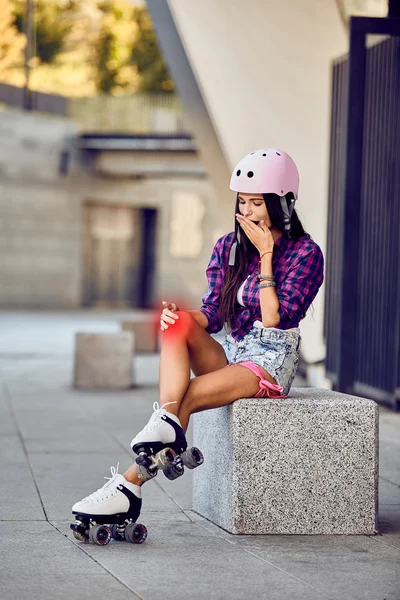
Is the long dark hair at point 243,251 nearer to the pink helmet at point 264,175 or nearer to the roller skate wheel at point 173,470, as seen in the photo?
the pink helmet at point 264,175

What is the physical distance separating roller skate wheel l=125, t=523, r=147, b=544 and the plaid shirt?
3.72ft

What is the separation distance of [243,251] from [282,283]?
0.33 metres

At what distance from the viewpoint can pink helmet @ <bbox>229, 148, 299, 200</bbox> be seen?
5.32 metres

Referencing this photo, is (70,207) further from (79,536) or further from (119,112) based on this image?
(79,536)

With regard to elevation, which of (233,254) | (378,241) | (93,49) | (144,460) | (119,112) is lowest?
(144,460)

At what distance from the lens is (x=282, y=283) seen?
532cm

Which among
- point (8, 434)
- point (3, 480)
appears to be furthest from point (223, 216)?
point (3, 480)

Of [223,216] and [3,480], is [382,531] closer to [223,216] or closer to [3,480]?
[3,480]

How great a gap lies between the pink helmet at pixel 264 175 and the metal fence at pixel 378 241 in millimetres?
4110

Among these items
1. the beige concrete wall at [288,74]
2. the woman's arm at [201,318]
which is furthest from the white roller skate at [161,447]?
the beige concrete wall at [288,74]

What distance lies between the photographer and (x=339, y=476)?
5152 mm

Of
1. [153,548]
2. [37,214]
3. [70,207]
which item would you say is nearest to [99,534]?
[153,548]

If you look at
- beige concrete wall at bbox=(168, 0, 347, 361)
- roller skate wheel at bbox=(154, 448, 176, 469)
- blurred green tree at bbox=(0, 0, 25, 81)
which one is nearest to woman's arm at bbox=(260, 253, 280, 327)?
roller skate wheel at bbox=(154, 448, 176, 469)

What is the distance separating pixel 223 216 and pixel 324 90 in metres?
3.60
